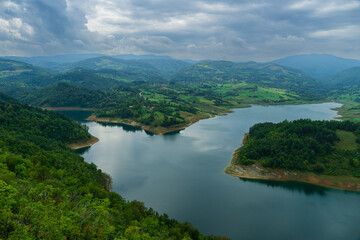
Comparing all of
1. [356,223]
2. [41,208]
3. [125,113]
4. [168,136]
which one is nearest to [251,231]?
[356,223]

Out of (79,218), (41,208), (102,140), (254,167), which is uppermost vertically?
(41,208)

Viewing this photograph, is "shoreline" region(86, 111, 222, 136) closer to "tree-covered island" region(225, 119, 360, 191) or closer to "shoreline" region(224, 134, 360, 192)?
"tree-covered island" region(225, 119, 360, 191)

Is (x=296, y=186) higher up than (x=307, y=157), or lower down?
lower down

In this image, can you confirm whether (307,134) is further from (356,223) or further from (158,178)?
(158,178)

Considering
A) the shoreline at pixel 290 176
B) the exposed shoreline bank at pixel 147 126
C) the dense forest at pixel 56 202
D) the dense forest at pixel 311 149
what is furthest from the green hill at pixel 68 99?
the dense forest at pixel 311 149

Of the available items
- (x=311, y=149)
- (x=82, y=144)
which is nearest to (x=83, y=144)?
(x=82, y=144)

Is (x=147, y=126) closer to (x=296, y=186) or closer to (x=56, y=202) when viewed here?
(x=296, y=186)

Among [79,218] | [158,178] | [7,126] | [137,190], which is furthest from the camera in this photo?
[7,126]

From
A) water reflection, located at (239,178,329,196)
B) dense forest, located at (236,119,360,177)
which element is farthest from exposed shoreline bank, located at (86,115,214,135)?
water reflection, located at (239,178,329,196)
